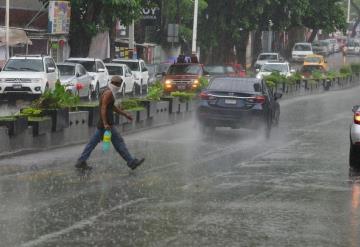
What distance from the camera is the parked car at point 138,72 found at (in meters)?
46.5

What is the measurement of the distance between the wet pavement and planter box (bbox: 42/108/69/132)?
0.62m

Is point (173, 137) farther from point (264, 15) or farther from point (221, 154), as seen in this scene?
point (264, 15)

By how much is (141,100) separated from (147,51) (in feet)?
129

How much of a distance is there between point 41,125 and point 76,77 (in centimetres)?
1733

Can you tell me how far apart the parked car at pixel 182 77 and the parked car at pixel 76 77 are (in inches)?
145

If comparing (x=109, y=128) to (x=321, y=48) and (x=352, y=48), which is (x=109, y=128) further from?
(x=352, y=48)

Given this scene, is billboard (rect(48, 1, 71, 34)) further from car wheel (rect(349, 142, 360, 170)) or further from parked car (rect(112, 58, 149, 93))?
car wheel (rect(349, 142, 360, 170))

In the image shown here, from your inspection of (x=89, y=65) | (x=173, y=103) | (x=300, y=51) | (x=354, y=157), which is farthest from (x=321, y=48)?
(x=354, y=157)

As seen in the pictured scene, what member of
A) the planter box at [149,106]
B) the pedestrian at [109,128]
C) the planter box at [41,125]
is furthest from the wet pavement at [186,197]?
the planter box at [149,106]

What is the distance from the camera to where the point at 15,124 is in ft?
59.7

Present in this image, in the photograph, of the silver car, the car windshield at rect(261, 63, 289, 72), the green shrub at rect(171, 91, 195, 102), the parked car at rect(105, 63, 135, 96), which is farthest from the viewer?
the car windshield at rect(261, 63, 289, 72)

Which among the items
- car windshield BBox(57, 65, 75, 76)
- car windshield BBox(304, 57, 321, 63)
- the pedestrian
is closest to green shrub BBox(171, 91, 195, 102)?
car windshield BBox(57, 65, 75, 76)

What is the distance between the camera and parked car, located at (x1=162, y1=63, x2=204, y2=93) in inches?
1596

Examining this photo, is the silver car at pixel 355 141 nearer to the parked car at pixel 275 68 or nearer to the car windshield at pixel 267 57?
the parked car at pixel 275 68
